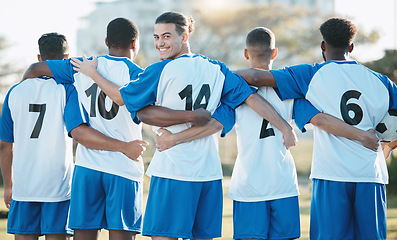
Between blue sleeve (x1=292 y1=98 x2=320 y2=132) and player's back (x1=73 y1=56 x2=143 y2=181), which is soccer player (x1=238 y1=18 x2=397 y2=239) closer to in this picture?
blue sleeve (x1=292 y1=98 x2=320 y2=132)

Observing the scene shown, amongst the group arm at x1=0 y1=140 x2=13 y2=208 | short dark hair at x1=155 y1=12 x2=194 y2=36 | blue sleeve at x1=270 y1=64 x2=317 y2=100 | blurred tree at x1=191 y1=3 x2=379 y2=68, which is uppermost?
blurred tree at x1=191 y1=3 x2=379 y2=68

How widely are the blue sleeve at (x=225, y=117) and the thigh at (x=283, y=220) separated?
24.3 inches

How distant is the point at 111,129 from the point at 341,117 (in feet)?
5.63

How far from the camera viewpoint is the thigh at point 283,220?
4.16 m

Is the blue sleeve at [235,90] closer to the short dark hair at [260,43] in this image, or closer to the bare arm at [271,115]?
the bare arm at [271,115]

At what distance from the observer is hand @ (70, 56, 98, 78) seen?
173 inches

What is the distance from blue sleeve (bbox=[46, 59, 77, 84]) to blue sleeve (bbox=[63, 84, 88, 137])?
0.38 ft

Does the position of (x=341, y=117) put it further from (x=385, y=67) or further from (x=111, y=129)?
(x=385, y=67)

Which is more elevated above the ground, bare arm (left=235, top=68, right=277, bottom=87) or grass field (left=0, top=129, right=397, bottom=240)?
bare arm (left=235, top=68, right=277, bottom=87)

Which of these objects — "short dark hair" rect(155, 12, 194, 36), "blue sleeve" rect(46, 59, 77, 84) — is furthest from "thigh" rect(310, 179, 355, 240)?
"blue sleeve" rect(46, 59, 77, 84)

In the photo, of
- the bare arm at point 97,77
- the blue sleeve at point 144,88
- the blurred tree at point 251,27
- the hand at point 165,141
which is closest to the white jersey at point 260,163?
the hand at point 165,141

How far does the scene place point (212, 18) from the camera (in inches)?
1703

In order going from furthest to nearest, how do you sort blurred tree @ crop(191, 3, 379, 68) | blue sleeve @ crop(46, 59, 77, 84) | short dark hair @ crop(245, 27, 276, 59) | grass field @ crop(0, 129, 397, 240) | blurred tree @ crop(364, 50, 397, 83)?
blurred tree @ crop(191, 3, 379, 68)
blurred tree @ crop(364, 50, 397, 83)
grass field @ crop(0, 129, 397, 240)
blue sleeve @ crop(46, 59, 77, 84)
short dark hair @ crop(245, 27, 276, 59)

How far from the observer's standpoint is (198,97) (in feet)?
13.2
